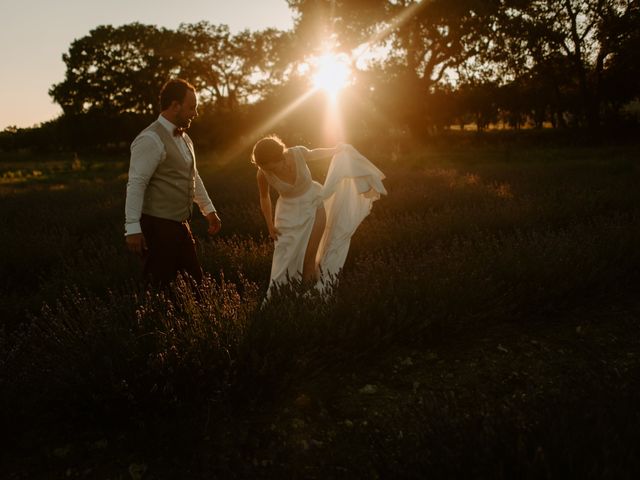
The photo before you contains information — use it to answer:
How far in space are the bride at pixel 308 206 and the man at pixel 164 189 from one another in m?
0.70

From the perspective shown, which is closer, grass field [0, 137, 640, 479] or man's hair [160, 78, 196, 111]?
grass field [0, 137, 640, 479]

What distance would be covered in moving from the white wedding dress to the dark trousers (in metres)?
0.87

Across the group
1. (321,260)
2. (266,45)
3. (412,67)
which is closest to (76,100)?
(266,45)

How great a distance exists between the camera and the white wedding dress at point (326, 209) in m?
4.48

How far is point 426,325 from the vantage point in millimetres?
3291

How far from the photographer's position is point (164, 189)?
3.73m

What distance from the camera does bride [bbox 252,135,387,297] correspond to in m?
4.41

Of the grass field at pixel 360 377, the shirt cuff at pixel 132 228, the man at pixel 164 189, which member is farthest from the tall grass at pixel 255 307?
the shirt cuff at pixel 132 228

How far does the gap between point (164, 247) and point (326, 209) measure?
1.78 metres

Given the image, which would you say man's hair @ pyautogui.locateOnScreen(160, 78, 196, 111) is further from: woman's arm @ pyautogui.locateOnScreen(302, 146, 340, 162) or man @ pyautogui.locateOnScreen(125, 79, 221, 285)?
woman's arm @ pyautogui.locateOnScreen(302, 146, 340, 162)

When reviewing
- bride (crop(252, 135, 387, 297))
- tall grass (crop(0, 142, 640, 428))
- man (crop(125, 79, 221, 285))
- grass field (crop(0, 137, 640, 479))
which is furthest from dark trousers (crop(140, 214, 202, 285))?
bride (crop(252, 135, 387, 297))

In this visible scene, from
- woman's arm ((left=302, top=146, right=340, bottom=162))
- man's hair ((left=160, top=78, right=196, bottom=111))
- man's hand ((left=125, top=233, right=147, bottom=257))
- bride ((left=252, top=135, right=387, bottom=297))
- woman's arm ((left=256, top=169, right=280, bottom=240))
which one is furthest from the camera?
woman's arm ((left=302, top=146, right=340, bottom=162))

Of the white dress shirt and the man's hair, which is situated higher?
the man's hair

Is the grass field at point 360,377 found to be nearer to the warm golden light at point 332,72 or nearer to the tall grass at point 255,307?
the tall grass at point 255,307
